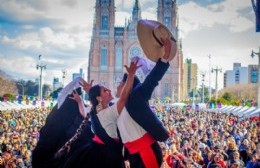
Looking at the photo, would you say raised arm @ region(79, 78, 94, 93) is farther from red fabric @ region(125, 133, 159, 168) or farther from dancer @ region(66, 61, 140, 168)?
red fabric @ region(125, 133, 159, 168)

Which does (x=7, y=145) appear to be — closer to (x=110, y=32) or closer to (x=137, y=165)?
(x=137, y=165)

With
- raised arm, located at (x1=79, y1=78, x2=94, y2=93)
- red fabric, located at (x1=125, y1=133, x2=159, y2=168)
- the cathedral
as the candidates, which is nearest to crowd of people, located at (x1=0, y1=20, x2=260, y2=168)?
red fabric, located at (x1=125, y1=133, x2=159, y2=168)

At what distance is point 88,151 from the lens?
3.44 meters

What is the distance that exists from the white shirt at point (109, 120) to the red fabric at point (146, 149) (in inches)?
11.9

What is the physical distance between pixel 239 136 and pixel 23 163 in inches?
321

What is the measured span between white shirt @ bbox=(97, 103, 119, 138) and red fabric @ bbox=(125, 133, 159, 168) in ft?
0.99

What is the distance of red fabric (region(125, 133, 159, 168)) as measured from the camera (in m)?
3.17

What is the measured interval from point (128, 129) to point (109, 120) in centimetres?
29

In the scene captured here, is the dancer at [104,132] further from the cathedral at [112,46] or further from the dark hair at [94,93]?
the cathedral at [112,46]

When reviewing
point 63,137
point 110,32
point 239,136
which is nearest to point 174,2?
point 110,32

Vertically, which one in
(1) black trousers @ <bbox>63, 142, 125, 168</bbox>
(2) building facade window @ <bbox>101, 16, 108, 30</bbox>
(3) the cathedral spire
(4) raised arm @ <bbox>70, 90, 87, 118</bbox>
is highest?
(3) the cathedral spire

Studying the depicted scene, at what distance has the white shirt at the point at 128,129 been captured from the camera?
325cm

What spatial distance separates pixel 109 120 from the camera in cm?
350

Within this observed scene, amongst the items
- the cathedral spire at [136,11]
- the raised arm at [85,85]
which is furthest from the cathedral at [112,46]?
the raised arm at [85,85]
